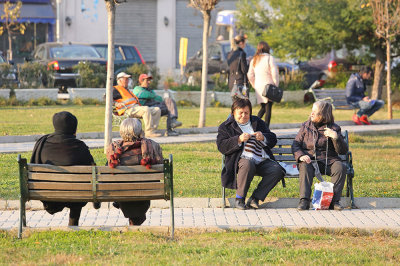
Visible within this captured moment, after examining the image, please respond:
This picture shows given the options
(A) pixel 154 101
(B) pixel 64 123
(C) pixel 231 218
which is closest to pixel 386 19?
(A) pixel 154 101

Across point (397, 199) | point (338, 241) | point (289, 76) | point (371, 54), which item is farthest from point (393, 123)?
point (338, 241)

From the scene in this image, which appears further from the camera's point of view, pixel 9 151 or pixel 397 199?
pixel 9 151

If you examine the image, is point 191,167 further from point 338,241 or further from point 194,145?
point 338,241

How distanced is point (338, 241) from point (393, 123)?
12578mm

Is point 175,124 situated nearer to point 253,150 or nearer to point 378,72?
point 253,150

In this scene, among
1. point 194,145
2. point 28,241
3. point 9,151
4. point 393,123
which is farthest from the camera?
point 393,123

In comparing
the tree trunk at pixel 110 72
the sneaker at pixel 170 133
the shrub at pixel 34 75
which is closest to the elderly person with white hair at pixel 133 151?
the tree trunk at pixel 110 72

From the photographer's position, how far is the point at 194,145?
13.9 meters

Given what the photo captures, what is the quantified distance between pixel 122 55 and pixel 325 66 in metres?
6.73

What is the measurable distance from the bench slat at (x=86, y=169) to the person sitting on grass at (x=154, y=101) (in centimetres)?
785

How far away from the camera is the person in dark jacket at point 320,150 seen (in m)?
8.70

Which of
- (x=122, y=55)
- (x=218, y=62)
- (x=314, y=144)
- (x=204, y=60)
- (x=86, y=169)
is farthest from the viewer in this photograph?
(x=218, y=62)

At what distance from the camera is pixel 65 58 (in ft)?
83.1

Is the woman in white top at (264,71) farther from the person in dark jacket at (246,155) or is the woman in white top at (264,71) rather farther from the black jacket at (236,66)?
the person in dark jacket at (246,155)
